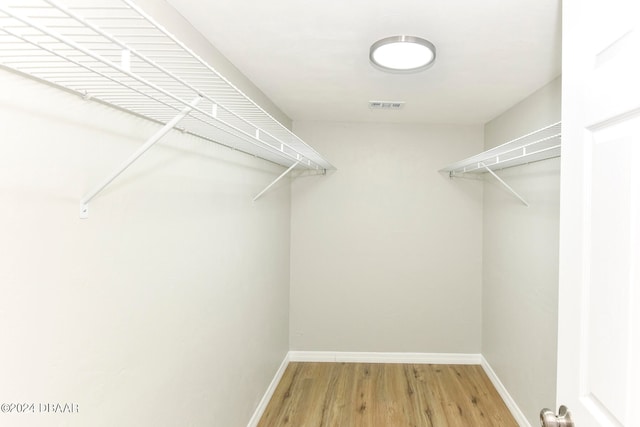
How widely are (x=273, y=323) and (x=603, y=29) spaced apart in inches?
103

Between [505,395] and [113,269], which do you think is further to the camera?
[505,395]

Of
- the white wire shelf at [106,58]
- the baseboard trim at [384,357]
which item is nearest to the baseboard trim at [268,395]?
the baseboard trim at [384,357]

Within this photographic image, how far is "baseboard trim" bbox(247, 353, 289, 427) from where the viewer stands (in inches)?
92.0

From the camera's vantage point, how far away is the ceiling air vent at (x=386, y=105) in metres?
2.54

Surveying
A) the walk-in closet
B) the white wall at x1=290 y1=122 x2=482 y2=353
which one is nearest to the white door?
the walk-in closet

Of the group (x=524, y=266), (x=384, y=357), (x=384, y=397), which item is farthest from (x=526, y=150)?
(x=384, y=357)

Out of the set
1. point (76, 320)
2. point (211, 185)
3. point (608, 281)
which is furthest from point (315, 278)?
point (608, 281)

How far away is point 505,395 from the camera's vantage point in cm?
265

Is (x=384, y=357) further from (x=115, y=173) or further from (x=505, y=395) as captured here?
(x=115, y=173)

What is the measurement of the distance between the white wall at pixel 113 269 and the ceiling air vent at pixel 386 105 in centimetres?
121

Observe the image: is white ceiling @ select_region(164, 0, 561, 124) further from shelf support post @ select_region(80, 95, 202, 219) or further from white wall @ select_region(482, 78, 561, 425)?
shelf support post @ select_region(80, 95, 202, 219)

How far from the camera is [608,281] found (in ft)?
2.38

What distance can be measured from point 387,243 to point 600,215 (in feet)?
8.43

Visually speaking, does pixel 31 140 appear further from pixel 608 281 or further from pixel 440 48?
pixel 440 48
